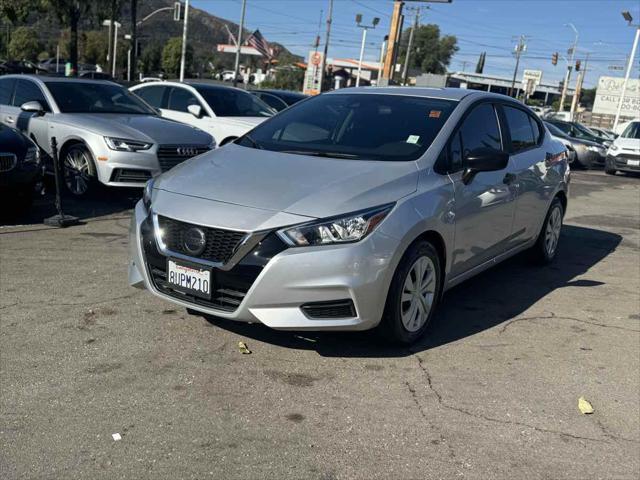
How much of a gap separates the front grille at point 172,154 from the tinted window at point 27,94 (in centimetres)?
191

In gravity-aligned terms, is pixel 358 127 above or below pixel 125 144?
above

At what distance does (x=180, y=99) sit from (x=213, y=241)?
28.7 ft

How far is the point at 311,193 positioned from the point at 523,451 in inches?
70.9

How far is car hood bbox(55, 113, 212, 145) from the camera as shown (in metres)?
8.45

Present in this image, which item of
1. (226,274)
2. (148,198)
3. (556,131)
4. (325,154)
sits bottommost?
(226,274)

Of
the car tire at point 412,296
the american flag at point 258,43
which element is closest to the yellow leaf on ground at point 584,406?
the car tire at point 412,296

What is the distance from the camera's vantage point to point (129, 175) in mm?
8320

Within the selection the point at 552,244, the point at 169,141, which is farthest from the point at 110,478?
the point at 169,141

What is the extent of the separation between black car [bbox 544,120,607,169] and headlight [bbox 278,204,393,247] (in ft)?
60.6

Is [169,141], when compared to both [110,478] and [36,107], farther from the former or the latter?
[110,478]

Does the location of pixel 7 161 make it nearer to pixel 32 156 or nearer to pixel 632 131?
pixel 32 156

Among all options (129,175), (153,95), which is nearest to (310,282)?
(129,175)

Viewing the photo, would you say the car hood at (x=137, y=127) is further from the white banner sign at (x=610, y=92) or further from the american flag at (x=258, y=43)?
the white banner sign at (x=610, y=92)

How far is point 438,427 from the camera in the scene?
131 inches
